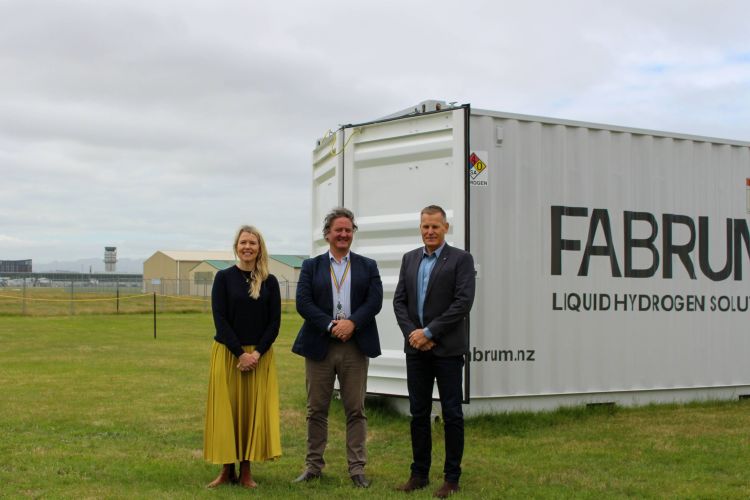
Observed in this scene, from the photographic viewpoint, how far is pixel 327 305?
6.20m

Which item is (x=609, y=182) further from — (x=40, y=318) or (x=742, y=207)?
(x=40, y=318)

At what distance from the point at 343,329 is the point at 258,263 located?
0.79 metres

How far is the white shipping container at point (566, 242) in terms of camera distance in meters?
8.38

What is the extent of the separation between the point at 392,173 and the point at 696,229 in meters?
3.63

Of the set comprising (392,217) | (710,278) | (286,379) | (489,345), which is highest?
(392,217)

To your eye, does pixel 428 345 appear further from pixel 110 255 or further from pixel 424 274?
pixel 110 255

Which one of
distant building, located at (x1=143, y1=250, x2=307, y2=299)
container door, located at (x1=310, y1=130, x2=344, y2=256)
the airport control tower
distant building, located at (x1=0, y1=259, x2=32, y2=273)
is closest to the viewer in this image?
container door, located at (x1=310, y1=130, x2=344, y2=256)

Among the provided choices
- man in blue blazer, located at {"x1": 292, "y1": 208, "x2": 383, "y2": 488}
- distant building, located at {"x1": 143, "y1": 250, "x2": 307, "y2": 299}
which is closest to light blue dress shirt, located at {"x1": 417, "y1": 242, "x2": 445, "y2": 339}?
man in blue blazer, located at {"x1": 292, "y1": 208, "x2": 383, "y2": 488}

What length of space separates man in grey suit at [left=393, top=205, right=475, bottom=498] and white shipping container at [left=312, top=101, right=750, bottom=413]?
1964 millimetres

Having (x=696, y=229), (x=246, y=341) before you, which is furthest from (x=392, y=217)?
(x=696, y=229)

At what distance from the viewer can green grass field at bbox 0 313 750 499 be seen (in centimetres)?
595

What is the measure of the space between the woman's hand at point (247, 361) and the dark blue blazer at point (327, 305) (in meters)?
0.39

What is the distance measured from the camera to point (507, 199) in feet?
28.0

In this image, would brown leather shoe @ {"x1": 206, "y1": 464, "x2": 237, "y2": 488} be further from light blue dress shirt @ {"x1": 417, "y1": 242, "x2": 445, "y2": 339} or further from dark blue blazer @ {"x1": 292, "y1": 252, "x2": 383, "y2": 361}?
light blue dress shirt @ {"x1": 417, "y1": 242, "x2": 445, "y2": 339}
